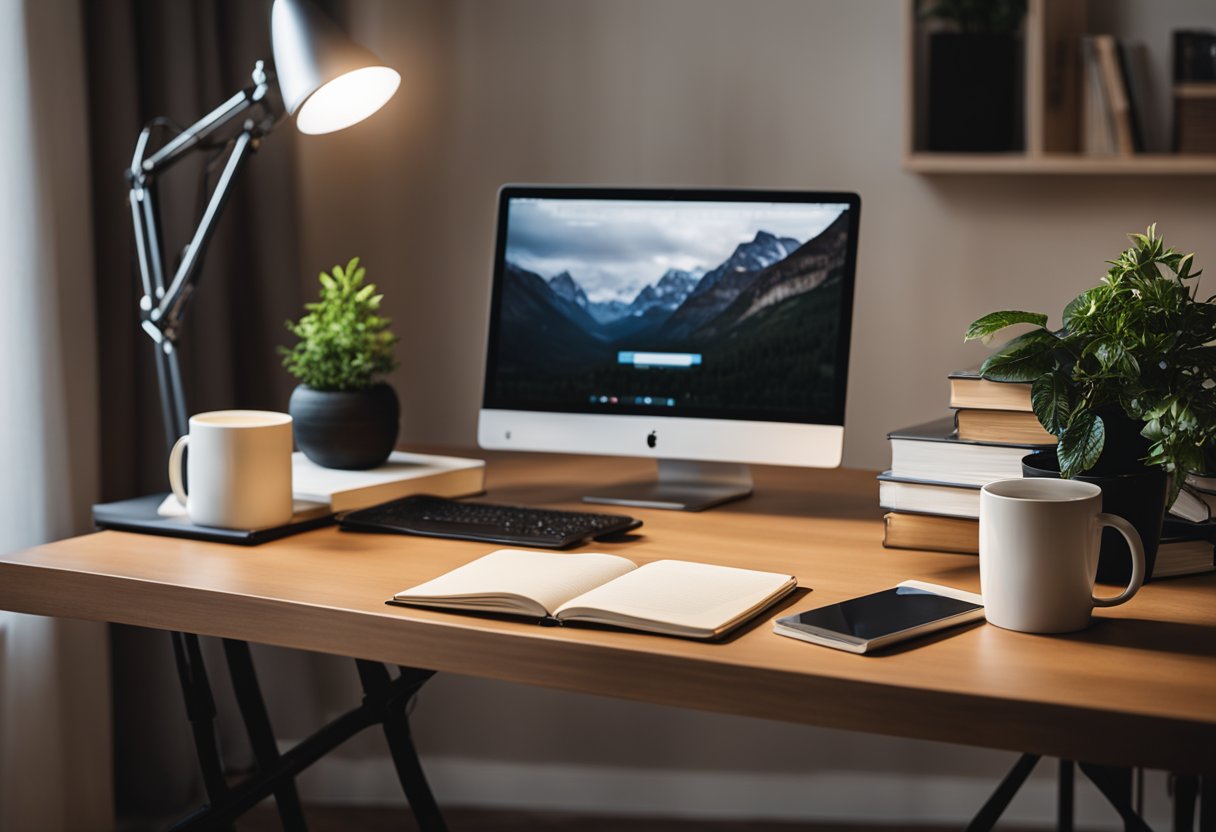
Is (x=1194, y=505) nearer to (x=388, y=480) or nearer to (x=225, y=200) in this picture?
(x=388, y=480)

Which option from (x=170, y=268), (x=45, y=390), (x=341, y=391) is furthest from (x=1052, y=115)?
(x=45, y=390)

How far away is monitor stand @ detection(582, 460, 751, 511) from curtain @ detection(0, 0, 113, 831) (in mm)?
814

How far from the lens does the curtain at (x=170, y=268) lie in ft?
6.37

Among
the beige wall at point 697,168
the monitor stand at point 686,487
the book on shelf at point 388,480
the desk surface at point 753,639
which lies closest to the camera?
the desk surface at point 753,639

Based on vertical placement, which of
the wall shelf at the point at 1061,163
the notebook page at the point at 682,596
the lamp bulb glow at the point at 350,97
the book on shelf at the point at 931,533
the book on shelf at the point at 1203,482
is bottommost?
the notebook page at the point at 682,596

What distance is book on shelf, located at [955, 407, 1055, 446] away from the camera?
1.27 m

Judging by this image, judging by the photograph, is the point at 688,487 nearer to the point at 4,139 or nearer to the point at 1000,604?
the point at 1000,604

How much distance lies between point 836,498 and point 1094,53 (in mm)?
893

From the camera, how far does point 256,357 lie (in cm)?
228

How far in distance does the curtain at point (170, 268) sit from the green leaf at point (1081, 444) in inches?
51.1

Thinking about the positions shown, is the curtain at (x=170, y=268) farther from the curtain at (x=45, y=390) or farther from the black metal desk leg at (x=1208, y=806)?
the black metal desk leg at (x=1208, y=806)

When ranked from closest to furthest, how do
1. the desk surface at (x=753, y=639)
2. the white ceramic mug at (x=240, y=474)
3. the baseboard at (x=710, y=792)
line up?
the desk surface at (x=753, y=639)
the white ceramic mug at (x=240, y=474)
the baseboard at (x=710, y=792)

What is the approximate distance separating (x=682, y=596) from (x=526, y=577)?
0.15 m

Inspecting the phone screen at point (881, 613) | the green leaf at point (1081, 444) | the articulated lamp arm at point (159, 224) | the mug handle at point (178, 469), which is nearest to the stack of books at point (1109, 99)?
the green leaf at point (1081, 444)
